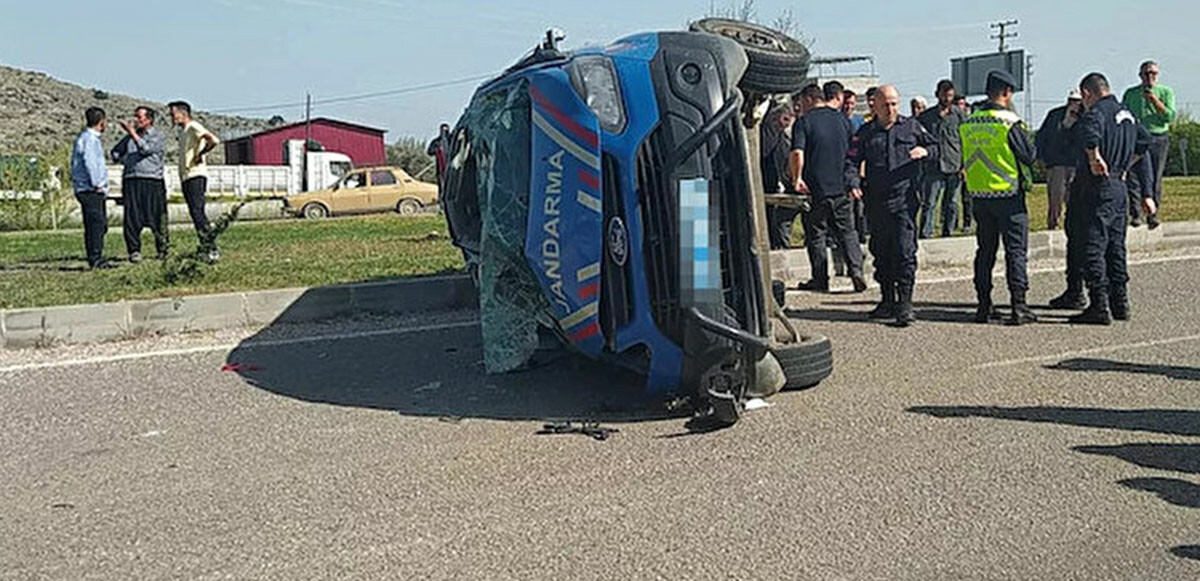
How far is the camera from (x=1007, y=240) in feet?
29.3

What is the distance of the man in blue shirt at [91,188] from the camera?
12016 mm

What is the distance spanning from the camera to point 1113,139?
346 inches

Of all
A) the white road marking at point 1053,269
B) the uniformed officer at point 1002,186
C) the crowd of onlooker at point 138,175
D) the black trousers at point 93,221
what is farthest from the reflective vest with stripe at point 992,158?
the black trousers at point 93,221

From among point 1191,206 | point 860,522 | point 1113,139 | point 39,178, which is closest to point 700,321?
point 860,522

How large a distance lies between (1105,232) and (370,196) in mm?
24175

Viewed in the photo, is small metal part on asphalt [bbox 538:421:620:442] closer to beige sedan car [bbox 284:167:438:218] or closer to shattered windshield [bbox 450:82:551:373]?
shattered windshield [bbox 450:82:551:373]

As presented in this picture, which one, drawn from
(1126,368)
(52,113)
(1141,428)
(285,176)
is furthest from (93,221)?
(52,113)

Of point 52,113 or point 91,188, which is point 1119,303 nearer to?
point 91,188

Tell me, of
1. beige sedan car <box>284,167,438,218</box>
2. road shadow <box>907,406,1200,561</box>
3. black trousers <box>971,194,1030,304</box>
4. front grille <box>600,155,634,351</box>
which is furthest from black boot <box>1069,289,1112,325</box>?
beige sedan car <box>284,167,438,218</box>

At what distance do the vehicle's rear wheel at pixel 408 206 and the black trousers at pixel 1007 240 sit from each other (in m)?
22.9

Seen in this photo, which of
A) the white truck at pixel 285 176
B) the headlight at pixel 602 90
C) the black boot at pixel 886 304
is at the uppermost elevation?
the white truck at pixel 285 176

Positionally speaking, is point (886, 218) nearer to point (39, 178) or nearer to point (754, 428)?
point (754, 428)

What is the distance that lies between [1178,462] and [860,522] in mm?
1652

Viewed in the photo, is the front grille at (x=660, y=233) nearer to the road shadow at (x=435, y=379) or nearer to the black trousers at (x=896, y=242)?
the road shadow at (x=435, y=379)
